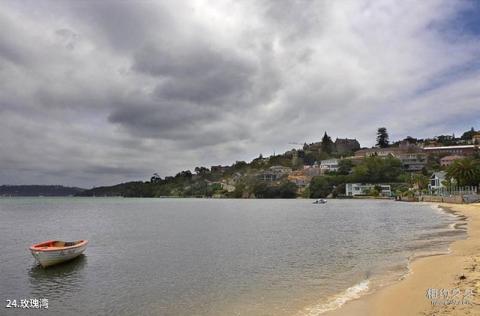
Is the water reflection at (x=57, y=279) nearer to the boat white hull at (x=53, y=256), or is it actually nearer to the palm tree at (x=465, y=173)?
the boat white hull at (x=53, y=256)

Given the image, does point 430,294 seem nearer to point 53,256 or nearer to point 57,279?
point 57,279

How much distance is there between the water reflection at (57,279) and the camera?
2202cm

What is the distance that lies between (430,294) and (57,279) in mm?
20672

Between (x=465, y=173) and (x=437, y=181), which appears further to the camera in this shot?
(x=437, y=181)

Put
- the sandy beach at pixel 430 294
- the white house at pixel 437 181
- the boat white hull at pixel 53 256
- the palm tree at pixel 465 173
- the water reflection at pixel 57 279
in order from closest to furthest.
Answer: the sandy beach at pixel 430 294 < the water reflection at pixel 57 279 < the boat white hull at pixel 53 256 < the palm tree at pixel 465 173 < the white house at pixel 437 181

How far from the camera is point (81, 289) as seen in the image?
22.4 m

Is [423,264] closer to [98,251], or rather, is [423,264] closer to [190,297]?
[190,297]

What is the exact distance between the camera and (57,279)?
1002 inches

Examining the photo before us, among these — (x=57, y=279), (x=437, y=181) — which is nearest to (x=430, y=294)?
(x=57, y=279)

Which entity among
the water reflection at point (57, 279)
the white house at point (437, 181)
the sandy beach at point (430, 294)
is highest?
the white house at point (437, 181)

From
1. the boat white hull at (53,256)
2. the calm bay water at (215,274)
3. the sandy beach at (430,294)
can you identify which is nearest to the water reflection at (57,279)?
the calm bay water at (215,274)

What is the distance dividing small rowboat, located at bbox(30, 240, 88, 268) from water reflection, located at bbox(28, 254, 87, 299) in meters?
0.42

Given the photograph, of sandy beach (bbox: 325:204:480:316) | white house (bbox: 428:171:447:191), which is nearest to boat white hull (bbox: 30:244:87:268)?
sandy beach (bbox: 325:204:480:316)

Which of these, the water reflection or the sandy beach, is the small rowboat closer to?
the water reflection
